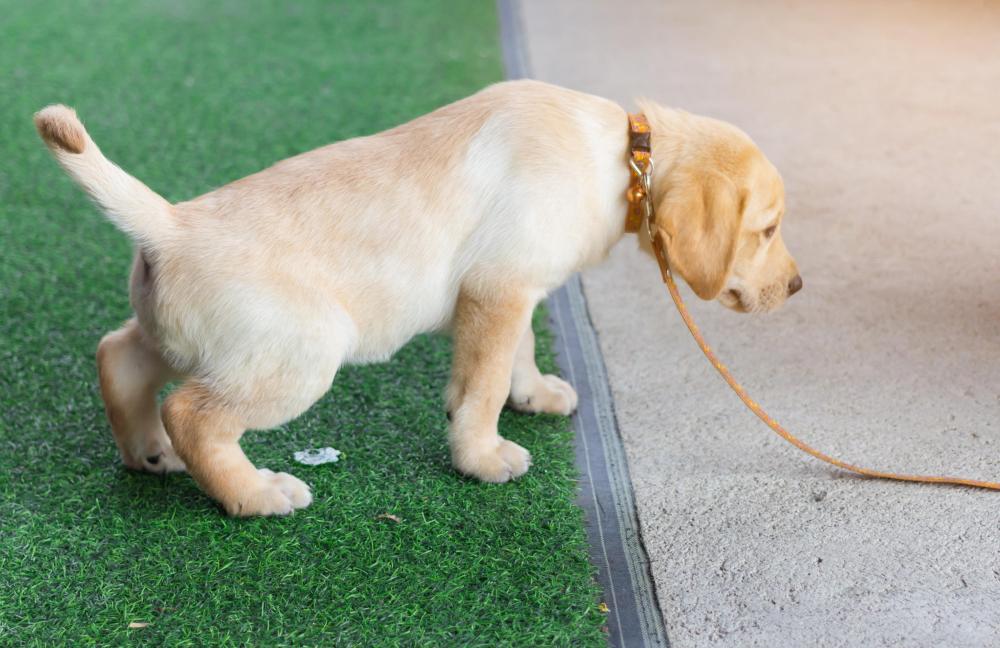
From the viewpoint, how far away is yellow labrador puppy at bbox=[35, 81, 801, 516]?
7.64ft

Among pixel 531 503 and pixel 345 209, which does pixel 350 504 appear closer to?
pixel 531 503

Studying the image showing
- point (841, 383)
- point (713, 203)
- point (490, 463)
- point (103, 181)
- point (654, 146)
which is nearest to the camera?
point (103, 181)

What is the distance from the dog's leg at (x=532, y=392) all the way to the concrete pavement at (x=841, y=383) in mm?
188

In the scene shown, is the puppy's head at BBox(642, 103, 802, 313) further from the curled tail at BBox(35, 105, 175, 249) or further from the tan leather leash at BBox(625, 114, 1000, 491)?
the curled tail at BBox(35, 105, 175, 249)

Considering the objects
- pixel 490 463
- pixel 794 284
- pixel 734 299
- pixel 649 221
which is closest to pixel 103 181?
pixel 490 463

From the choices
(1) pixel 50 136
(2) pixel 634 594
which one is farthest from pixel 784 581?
(1) pixel 50 136

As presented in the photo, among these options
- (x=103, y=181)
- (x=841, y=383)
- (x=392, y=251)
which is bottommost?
(x=841, y=383)

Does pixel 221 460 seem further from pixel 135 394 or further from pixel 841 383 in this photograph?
pixel 841 383

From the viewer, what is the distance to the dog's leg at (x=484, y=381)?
2506mm

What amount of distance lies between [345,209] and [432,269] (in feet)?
0.81

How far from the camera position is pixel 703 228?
2.41 metres

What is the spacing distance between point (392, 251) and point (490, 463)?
59 centimetres

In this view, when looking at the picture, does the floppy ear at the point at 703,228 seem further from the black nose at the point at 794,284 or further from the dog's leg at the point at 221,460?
the dog's leg at the point at 221,460

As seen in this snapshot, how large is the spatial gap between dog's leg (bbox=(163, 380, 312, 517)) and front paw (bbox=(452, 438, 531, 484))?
1.27ft
